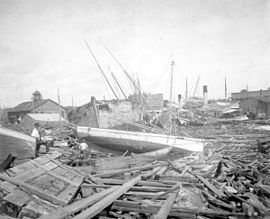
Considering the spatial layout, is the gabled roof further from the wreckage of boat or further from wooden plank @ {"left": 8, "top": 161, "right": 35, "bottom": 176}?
wooden plank @ {"left": 8, "top": 161, "right": 35, "bottom": 176}

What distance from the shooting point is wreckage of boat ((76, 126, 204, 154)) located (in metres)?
13.5

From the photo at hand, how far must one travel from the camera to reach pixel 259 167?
8656mm

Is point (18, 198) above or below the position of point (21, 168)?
below

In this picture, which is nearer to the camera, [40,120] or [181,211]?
[181,211]

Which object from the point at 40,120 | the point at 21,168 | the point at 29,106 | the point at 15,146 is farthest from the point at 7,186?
the point at 29,106

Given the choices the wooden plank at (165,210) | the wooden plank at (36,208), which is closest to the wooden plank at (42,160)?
the wooden plank at (36,208)

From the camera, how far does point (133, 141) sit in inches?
555

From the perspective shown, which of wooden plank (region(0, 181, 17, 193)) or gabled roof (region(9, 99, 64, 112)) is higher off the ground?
wooden plank (region(0, 181, 17, 193))

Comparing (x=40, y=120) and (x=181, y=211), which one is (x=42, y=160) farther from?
(x=40, y=120)

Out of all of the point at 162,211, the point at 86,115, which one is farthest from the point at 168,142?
the point at 86,115

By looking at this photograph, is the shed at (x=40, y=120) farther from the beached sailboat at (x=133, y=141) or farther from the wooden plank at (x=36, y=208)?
the wooden plank at (x=36, y=208)

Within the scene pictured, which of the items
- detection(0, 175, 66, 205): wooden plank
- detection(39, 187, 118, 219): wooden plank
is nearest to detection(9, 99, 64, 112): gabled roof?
detection(0, 175, 66, 205): wooden plank

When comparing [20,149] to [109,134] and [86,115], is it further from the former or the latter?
[86,115]

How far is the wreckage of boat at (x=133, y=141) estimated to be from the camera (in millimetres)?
13453
